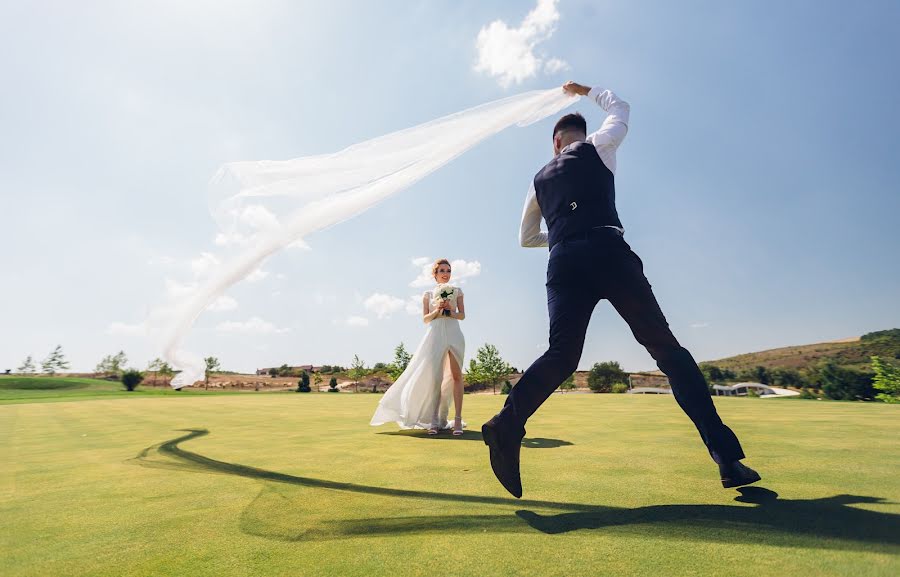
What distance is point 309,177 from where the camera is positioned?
496cm

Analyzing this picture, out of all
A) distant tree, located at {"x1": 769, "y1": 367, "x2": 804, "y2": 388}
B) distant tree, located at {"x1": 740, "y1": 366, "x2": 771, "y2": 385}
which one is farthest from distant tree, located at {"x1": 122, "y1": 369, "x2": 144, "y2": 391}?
distant tree, located at {"x1": 740, "y1": 366, "x2": 771, "y2": 385}

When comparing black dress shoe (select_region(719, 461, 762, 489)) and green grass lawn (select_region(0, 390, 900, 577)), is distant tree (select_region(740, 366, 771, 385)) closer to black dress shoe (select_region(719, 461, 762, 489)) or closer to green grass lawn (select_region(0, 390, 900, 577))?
green grass lawn (select_region(0, 390, 900, 577))

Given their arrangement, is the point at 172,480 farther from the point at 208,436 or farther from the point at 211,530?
the point at 208,436

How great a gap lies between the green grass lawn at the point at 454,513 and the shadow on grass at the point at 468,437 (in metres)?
0.21

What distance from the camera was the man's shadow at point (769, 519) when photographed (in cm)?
207

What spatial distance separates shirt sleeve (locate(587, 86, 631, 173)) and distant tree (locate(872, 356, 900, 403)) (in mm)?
63350

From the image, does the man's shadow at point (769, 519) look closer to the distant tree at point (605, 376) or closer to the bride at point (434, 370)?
the bride at point (434, 370)

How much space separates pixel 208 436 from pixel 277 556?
5.43 meters

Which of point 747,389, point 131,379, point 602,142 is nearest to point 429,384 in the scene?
point 602,142

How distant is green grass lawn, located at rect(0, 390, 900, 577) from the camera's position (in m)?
1.87

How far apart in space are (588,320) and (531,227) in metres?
1.00

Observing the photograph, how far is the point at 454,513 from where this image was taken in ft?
8.25

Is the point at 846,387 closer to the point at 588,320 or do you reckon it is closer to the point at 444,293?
the point at 444,293

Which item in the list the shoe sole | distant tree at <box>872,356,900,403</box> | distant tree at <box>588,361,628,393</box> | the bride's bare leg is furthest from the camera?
distant tree at <box>588,361,628,393</box>
